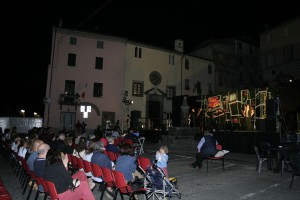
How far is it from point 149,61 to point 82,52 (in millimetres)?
8129

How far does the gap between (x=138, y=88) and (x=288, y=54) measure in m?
18.2

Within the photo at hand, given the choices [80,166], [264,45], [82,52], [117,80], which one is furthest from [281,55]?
[80,166]

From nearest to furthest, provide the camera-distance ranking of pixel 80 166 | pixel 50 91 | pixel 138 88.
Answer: pixel 80 166 < pixel 50 91 < pixel 138 88

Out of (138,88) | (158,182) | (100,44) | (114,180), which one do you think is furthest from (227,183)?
(100,44)

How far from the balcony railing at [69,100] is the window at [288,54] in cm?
2444

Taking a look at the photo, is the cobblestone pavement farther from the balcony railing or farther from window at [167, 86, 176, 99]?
window at [167, 86, 176, 99]

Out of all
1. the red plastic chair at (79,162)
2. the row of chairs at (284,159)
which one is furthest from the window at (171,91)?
the red plastic chair at (79,162)

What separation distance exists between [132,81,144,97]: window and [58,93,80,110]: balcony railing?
262 inches

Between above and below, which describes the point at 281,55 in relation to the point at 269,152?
above

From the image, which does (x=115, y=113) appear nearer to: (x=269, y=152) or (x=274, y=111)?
(x=274, y=111)

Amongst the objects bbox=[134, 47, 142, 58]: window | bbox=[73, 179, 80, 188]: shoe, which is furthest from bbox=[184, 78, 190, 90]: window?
bbox=[73, 179, 80, 188]: shoe

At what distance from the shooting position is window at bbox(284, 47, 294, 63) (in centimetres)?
2918

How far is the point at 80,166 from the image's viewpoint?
651 cm

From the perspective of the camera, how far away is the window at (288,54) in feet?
95.7
